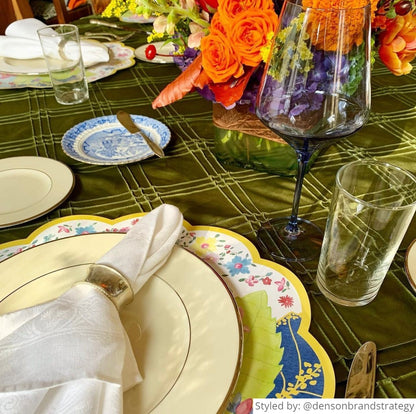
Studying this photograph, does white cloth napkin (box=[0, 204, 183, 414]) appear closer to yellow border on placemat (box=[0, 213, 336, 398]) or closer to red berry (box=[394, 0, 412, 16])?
yellow border on placemat (box=[0, 213, 336, 398])

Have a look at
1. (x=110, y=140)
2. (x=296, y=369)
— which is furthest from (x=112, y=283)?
(x=110, y=140)

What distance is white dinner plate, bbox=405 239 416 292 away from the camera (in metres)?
0.46

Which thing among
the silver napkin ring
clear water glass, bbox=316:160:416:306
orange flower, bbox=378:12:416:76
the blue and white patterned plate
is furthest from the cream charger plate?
orange flower, bbox=378:12:416:76

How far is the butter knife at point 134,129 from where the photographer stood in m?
0.70

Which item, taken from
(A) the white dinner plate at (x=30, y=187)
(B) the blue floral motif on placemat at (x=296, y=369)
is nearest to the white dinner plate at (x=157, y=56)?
(A) the white dinner plate at (x=30, y=187)

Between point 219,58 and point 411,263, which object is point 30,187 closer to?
point 219,58

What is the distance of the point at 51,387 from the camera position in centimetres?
30

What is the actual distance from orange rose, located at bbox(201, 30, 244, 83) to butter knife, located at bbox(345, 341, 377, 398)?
353 mm

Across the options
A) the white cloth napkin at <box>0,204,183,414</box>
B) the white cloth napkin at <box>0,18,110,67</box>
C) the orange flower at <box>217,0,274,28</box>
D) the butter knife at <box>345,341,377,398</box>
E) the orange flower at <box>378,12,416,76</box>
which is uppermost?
the orange flower at <box>217,0,274,28</box>

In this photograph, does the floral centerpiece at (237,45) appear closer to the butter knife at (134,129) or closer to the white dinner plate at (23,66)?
the butter knife at (134,129)

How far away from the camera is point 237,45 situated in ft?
1.61

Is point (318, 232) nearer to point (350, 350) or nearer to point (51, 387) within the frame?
point (350, 350)

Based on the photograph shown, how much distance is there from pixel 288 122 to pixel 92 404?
1.19 feet

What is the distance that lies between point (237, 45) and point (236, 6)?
0.04 m
